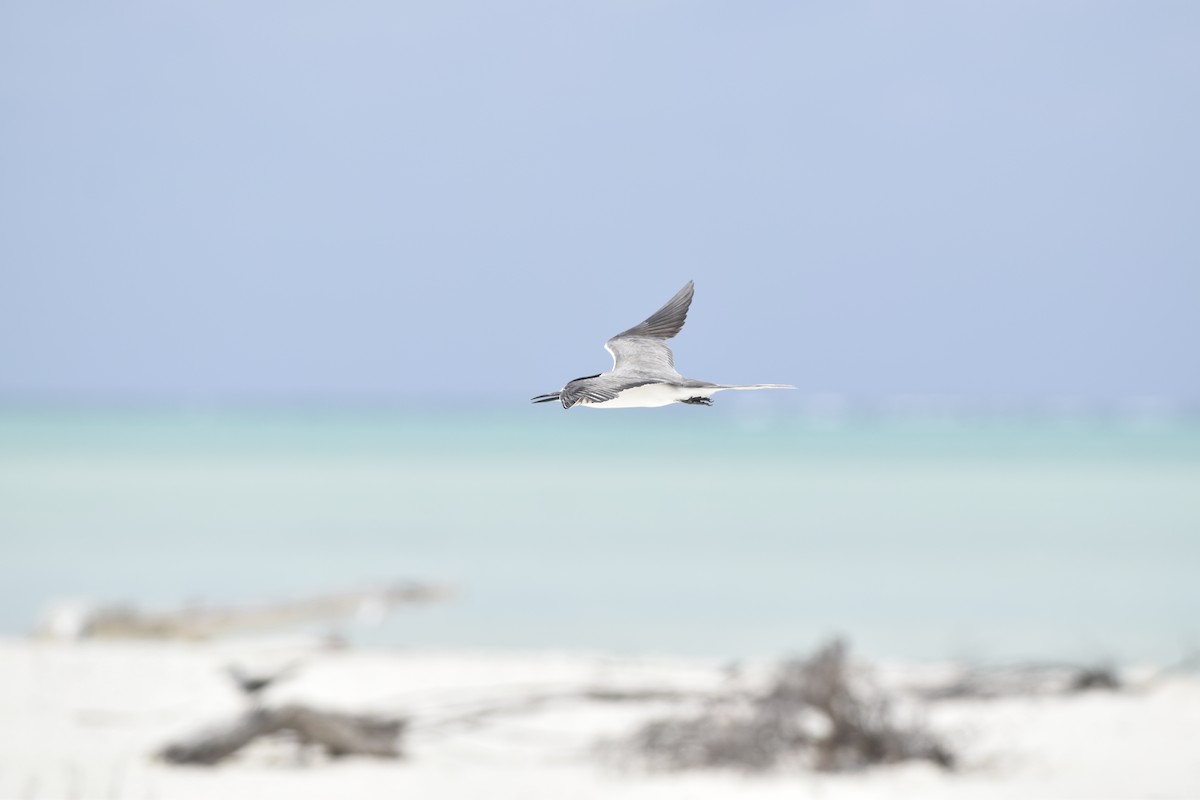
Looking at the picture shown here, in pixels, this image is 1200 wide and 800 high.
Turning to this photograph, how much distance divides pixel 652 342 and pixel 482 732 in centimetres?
1102

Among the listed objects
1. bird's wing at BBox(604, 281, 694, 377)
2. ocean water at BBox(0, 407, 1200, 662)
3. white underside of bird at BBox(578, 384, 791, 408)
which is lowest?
ocean water at BBox(0, 407, 1200, 662)

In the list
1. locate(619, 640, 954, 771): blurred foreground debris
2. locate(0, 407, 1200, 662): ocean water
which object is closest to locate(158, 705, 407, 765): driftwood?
locate(619, 640, 954, 771): blurred foreground debris

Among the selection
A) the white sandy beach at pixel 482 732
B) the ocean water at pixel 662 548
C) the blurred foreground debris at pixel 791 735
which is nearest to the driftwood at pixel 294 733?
the white sandy beach at pixel 482 732

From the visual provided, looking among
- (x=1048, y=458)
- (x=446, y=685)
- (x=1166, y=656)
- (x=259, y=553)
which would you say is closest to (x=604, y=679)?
(x=446, y=685)

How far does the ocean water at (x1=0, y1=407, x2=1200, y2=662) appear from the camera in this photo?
21250 mm

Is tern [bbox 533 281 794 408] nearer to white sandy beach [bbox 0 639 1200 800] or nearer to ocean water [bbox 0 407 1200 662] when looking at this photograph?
ocean water [bbox 0 407 1200 662]

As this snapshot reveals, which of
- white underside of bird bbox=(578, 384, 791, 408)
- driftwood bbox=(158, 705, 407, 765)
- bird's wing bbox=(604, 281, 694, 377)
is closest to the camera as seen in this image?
white underside of bird bbox=(578, 384, 791, 408)

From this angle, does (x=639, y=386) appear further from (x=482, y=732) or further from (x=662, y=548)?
(x=662, y=548)

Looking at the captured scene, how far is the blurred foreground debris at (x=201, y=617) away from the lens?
754 inches

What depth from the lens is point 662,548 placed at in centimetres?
3159

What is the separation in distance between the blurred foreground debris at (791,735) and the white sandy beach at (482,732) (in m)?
0.15

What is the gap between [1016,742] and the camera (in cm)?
1249

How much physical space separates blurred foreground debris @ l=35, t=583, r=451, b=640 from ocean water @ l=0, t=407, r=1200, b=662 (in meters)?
0.72

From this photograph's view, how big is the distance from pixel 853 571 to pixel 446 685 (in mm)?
13820
